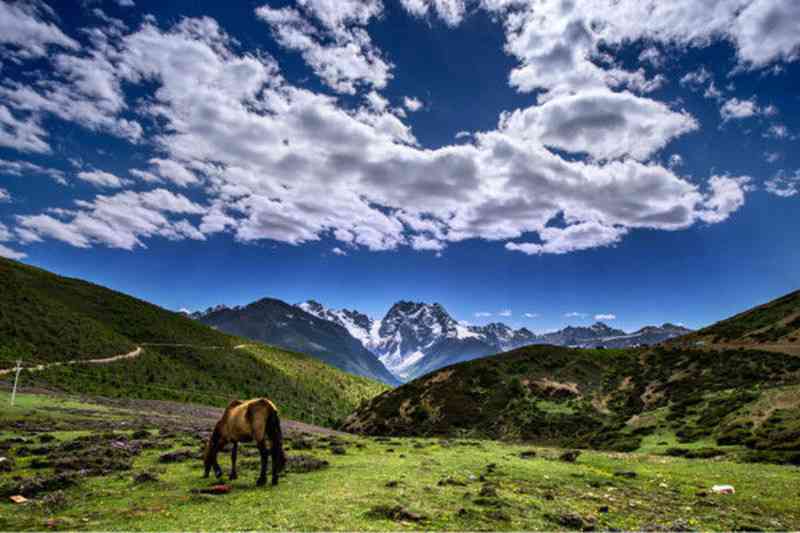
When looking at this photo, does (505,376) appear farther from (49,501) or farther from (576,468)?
(49,501)

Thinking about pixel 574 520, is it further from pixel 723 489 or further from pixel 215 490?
pixel 215 490

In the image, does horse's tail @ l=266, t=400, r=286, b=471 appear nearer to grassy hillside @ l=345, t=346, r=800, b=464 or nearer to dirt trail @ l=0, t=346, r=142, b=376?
grassy hillside @ l=345, t=346, r=800, b=464

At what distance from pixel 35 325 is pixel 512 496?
112566 millimetres

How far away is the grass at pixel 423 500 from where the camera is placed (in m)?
11.4

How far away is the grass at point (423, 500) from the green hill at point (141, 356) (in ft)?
224

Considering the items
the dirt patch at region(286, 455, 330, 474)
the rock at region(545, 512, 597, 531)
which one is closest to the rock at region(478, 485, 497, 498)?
the rock at region(545, 512, 597, 531)

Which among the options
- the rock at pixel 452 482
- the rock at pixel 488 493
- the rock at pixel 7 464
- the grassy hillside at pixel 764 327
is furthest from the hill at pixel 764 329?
the rock at pixel 7 464

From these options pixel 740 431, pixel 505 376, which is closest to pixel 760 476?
pixel 740 431

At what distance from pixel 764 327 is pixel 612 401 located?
36.2 m

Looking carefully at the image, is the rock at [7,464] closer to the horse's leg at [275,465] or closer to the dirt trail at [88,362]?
the horse's leg at [275,465]

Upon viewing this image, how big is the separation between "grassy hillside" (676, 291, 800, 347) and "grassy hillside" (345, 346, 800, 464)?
26.8ft

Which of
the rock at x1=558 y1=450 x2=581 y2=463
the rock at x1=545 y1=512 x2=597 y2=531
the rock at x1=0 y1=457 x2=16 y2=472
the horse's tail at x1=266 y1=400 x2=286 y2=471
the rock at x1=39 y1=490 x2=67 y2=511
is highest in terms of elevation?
the horse's tail at x1=266 y1=400 x2=286 y2=471

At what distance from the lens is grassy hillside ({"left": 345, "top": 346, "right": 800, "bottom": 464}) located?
36438 mm

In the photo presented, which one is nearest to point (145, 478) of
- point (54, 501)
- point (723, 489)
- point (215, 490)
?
point (54, 501)
